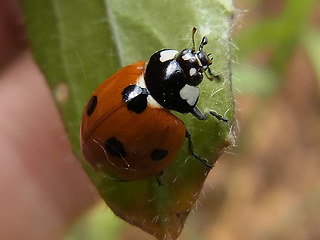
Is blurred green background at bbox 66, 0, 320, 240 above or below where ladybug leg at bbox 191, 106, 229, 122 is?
below

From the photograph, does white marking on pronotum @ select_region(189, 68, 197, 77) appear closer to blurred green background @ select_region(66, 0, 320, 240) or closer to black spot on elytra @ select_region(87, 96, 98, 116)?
black spot on elytra @ select_region(87, 96, 98, 116)

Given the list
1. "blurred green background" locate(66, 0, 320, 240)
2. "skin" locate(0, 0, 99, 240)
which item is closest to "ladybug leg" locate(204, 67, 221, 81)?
"skin" locate(0, 0, 99, 240)

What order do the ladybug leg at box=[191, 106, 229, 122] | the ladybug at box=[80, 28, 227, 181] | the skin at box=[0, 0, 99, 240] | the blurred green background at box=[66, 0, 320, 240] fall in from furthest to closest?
1. the blurred green background at box=[66, 0, 320, 240]
2. the skin at box=[0, 0, 99, 240]
3. the ladybug at box=[80, 28, 227, 181]
4. the ladybug leg at box=[191, 106, 229, 122]

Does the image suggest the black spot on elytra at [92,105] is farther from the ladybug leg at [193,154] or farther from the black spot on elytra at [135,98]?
the ladybug leg at [193,154]

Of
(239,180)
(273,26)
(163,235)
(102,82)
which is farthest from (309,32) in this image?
(163,235)

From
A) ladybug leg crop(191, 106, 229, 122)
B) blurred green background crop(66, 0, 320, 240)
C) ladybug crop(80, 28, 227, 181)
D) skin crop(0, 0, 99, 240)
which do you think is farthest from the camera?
blurred green background crop(66, 0, 320, 240)

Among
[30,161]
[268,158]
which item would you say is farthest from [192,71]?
[268,158]

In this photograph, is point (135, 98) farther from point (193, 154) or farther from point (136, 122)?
point (193, 154)
